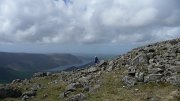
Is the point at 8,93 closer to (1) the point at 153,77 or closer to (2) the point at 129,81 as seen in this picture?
(2) the point at 129,81

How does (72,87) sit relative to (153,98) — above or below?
above

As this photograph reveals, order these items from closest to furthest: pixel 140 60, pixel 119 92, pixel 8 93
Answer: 1. pixel 119 92
2. pixel 8 93
3. pixel 140 60

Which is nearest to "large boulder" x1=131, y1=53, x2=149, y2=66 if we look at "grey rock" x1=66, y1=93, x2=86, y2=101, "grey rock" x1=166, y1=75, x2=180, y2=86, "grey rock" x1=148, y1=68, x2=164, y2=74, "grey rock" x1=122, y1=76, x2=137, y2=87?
"grey rock" x1=148, y1=68, x2=164, y2=74

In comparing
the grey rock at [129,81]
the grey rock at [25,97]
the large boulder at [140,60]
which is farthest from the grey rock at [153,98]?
the grey rock at [25,97]

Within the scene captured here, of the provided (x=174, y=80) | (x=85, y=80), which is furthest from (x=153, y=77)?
(x=85, y=80)

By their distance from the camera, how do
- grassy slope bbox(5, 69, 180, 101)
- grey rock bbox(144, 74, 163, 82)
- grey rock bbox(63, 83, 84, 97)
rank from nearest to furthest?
1. grassy slope bbox(5, 69, 180, 101)
2. grey rock bbox(144, 74, 163, 82)
3. grey rock bbox(63, 83, 84, 97)

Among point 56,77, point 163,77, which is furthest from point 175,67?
point 56,77

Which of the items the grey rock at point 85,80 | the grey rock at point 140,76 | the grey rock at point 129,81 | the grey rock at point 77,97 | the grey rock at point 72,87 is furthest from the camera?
the grey rock at point 85,80

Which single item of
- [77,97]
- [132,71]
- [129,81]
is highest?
[132,71]

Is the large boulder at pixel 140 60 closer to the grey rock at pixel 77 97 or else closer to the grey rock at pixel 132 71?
the grey rock at pixel 132 71

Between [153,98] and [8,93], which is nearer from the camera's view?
[153,98]

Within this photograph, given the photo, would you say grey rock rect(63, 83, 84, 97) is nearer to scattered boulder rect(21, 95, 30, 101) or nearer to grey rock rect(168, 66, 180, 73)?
scattered boulder rect(21, 95, 30, 101)

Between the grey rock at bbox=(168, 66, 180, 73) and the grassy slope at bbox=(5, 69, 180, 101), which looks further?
the grey rock at bbox=(168, 66, 180, 73)

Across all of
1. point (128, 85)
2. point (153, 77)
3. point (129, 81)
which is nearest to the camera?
point (153, 77)
